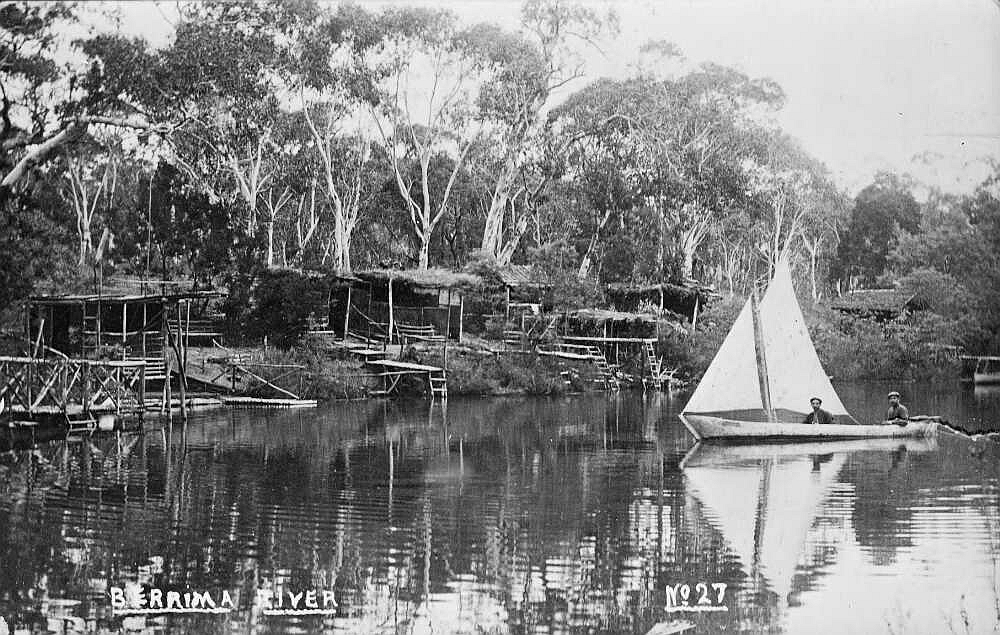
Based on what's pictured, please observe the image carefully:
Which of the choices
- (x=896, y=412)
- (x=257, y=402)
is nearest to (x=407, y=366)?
(x=257, y=402)

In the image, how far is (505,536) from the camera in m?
6.87

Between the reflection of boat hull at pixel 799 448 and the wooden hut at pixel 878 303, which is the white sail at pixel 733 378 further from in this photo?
the wooden hut at pixel 878 303

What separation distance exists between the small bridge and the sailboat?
615cm

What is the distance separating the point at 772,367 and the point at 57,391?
302 inches

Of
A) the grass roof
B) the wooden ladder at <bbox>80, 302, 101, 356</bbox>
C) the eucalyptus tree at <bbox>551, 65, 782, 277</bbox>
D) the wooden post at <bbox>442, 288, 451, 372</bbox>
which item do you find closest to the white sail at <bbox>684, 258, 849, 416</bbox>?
the eucalyptus tree at <bbox>551, 65, 782, 277</bbox>

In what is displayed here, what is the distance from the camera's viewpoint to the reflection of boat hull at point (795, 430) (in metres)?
11.2

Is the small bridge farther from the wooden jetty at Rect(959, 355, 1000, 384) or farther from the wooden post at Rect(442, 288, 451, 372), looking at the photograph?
the wooden jetty at Rect(959, 355, 1000, 384)

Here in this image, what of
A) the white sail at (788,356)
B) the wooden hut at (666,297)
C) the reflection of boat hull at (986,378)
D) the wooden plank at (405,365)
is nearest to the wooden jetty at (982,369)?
the reflection of boat hull at (986,378)

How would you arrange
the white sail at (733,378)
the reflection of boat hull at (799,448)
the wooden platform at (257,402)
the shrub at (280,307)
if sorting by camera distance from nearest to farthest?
the reflection of boat hull at (799,448), the white sail at (733,378), the wooden platform at (257,402), the shrub at (280,307)

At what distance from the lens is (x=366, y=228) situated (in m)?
20.0

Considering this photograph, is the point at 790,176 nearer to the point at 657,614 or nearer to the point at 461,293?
the point at 461,293

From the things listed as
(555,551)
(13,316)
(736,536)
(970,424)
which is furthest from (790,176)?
(13,316)

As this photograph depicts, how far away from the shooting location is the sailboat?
11.2 metres

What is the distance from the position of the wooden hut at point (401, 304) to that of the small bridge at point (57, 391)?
4.95m
